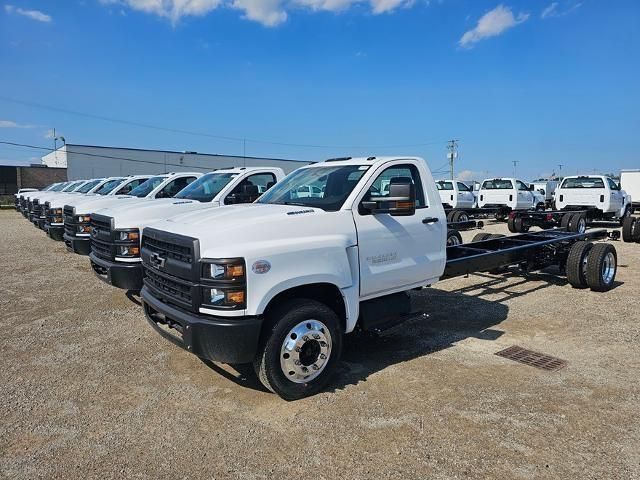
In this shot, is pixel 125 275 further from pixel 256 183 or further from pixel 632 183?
pixel 632 183

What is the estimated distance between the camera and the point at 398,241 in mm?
4863

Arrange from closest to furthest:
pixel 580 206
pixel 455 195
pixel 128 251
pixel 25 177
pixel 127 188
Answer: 1. pixel 128 251
2. pixel 127 188
3. pixel 580 206
4. pixel 455 195
5. pixel 25 177

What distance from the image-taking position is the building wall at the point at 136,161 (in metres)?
52.6

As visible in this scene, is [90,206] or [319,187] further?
[90,206]

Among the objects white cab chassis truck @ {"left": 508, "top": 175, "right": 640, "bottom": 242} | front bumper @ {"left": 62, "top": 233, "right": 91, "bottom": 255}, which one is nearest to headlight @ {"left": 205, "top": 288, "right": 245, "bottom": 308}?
front bumper @ {"left": 62, "top": 233, "right": 91, "bottom": 255}

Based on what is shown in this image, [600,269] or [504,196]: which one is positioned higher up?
[504,196]

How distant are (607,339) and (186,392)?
4.76 metres

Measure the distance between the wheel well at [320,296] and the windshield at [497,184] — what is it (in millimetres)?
19790

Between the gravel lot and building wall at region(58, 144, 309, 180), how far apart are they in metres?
47.2

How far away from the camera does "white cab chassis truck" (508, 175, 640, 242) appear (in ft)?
53.7

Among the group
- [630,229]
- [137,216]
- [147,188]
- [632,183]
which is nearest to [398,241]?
[137,216]

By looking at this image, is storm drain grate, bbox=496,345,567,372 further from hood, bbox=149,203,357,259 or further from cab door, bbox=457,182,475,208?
cab door, bbox=457,182,475,208

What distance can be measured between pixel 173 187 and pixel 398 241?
747 centimetres

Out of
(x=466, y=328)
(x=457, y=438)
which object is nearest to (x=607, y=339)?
(x=466, y=328)
